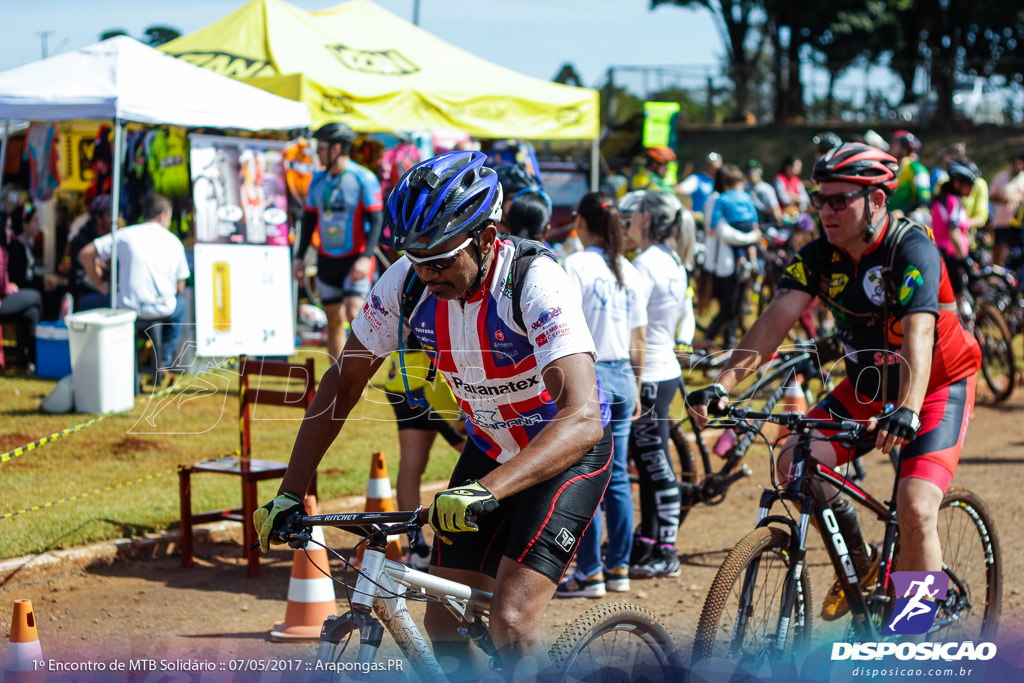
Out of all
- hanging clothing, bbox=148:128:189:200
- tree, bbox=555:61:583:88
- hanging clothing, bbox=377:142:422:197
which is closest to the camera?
hanging clothing, bbox=148:128:189:200

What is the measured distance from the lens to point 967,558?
495cm

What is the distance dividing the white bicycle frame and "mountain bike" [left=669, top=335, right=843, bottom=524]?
11.2ft

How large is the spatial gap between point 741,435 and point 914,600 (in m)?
2.25

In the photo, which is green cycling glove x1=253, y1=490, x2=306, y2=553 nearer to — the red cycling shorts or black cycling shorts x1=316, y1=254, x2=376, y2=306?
the red cycling shorts

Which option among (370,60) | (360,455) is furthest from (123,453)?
(370,60)

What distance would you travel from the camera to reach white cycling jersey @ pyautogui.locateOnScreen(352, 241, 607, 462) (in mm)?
3225

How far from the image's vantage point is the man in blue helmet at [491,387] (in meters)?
3.09

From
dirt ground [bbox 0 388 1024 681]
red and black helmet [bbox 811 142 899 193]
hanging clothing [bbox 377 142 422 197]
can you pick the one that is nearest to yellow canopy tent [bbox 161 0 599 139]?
hanging clothing [bbox 377 142 422 197]

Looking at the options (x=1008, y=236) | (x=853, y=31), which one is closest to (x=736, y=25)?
(x=853, y=31)

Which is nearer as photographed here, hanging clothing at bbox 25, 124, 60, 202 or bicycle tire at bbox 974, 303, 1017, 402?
bicycle tire at bbox 974, 303, 1017, 402

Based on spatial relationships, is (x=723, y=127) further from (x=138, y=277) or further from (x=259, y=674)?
(x=259, y=674)

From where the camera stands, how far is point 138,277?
34.2 feet

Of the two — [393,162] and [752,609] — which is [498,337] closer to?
[752,609]

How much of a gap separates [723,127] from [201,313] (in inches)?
1281
